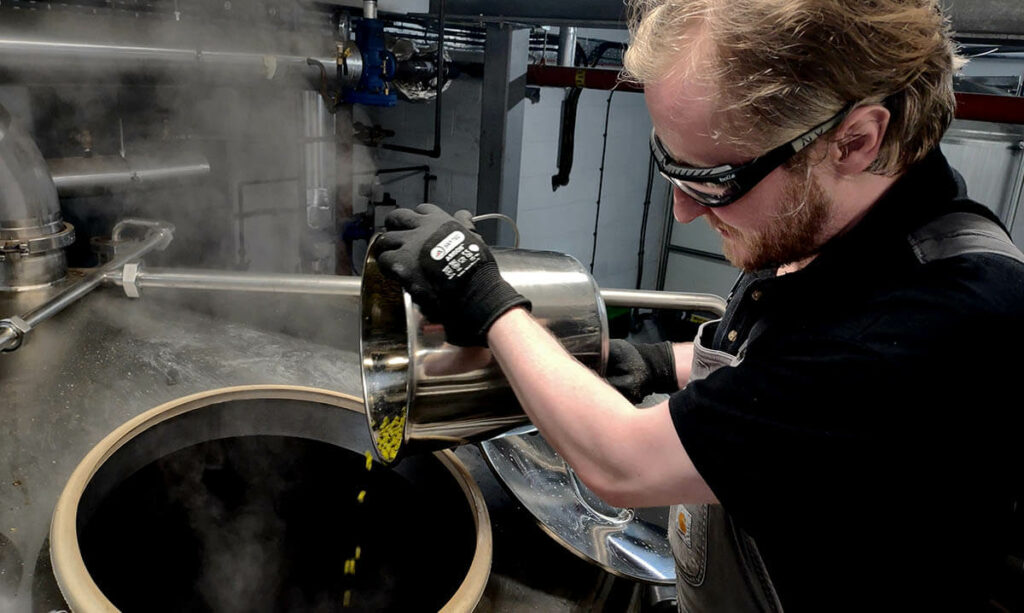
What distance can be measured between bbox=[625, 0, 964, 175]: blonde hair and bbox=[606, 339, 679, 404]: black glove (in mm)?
481

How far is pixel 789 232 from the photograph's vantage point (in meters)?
0.73

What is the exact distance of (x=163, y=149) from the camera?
2303mm

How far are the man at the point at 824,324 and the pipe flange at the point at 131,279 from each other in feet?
3.15

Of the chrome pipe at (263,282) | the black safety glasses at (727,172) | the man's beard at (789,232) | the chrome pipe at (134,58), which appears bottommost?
the chrome pipe at (263,282)

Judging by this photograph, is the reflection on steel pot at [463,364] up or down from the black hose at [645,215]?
up

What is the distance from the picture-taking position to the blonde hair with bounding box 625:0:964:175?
0.61 metres

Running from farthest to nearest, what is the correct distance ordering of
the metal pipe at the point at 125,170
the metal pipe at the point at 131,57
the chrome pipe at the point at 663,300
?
the metal pipe at the point at 125,170 → the metal pipe at the point at 131,57 → the chrome pipe at the point at 663,300

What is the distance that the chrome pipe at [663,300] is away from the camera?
1328 mm

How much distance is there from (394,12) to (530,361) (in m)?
2.52

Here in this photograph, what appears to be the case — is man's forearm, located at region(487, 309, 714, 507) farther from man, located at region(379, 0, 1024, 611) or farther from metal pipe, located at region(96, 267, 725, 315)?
metal pipe, located at region(96, 267, 725, 315)

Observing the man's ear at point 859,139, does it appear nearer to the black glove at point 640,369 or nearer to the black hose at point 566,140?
the black glove at point 640,369

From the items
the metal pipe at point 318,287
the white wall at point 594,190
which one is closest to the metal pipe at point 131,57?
the metal pipe at point 318,287

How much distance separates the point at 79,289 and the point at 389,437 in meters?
0.81

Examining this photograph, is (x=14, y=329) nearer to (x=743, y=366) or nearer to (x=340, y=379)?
(x=340, y=379)
